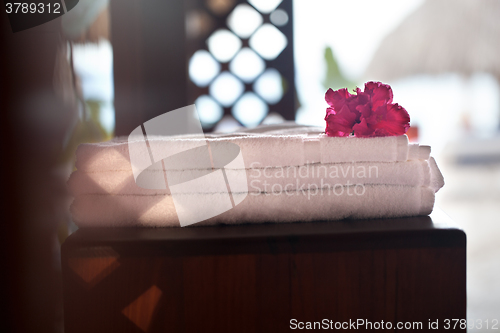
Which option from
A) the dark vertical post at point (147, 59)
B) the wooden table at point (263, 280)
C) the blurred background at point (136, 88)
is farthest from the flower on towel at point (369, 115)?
the dark vertical post at point (147, 59)

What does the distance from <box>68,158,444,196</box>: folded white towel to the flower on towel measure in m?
0.05

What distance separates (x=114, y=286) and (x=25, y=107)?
0.28 meters

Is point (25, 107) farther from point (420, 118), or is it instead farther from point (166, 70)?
point (420, 118)

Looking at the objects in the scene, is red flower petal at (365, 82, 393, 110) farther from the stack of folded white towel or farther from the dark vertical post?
the dark vertical post

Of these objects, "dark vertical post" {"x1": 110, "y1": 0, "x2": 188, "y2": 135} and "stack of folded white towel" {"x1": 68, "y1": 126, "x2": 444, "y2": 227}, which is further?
"dark vertical post" {"x1": 110, "y1": 0, "x2": 188, "y2": 135}

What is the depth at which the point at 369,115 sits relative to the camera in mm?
534

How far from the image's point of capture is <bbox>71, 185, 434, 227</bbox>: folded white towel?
506 millimetres

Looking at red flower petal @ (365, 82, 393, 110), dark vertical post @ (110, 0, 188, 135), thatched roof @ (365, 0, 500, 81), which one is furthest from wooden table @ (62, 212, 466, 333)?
thatched roof @ (365, 0, 500, 81)

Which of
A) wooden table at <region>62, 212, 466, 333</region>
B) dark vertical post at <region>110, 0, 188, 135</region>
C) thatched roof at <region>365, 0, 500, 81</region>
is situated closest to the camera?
wooden table at <region>62, 212, 466, 333</region>

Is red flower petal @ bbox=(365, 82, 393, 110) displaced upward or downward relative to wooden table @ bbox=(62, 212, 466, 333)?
upward

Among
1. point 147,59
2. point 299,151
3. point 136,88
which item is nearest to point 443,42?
point 147,59

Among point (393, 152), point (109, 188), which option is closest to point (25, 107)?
point (109, 188)

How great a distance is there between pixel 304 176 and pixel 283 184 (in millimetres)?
30

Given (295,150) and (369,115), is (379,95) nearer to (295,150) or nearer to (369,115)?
(369,115)
